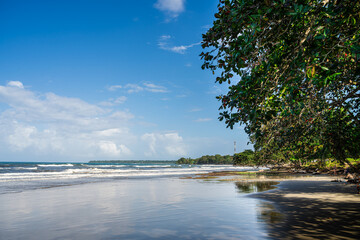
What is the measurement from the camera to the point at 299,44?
5207 mm

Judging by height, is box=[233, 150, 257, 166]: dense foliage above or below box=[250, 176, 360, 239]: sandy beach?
above

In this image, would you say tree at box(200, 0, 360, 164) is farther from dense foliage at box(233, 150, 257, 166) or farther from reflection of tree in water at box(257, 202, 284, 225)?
dense foliage at box(233, 150, 257, 166)

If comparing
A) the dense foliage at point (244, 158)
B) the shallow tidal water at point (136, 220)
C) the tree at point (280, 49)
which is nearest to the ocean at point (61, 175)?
the dense foliage at point (244, 158)

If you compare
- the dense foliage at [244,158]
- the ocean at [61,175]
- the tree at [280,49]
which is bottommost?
the ocean at [61,175]

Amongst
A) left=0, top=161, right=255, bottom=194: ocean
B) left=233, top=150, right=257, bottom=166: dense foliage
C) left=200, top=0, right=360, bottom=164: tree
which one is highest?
left=200, top=0, right=360, bottom=164: tree

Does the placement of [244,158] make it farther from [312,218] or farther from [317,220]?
[317,220]

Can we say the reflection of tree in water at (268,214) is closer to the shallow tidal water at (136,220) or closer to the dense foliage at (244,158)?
the shallow tidal water at (136,220)

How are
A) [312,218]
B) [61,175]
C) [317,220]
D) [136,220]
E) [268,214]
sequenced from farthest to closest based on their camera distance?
1. [61,175]
2. [268,214]
3. [136,220]
4. [312,218]
5. [317,220]

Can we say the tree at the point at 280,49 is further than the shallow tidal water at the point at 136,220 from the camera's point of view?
No

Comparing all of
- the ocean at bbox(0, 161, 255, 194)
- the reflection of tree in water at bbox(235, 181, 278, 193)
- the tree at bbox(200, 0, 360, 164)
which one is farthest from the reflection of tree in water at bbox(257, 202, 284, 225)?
the ocean at bbox(0, 161, 255, 194)

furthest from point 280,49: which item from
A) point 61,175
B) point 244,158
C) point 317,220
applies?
point 244,158

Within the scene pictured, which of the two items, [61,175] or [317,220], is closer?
[317,220]

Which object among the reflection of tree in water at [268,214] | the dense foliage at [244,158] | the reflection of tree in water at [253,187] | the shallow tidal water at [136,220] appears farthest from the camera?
the dense foliage at [244,158]

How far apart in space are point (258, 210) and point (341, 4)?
29.1ft
